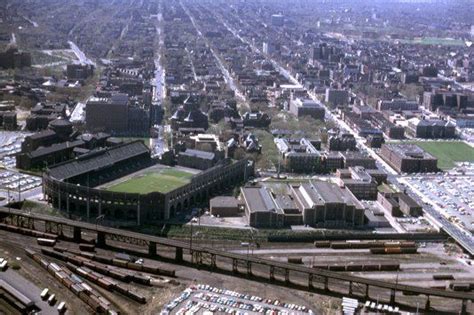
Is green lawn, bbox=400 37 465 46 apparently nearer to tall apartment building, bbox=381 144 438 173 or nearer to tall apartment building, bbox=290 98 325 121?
tall apartment building, bbox=290 98 325 121

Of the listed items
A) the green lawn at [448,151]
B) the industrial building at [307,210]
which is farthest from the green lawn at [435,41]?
the industrial building at [307,210]

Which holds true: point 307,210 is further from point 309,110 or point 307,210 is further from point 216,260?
point 309,110

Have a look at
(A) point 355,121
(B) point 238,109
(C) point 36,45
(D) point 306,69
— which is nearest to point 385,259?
(A) point 355,121

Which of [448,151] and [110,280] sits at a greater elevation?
[448,151]

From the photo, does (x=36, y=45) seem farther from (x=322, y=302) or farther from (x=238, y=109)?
(x=322, y=302)

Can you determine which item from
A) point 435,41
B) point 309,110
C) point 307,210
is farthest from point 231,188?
point 435,41

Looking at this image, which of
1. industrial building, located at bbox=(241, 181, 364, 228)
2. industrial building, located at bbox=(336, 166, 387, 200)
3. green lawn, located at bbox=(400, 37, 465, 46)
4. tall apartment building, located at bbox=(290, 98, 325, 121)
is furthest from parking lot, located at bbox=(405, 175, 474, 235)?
green lawn, located at bbox=(400, 37, 465, 46)

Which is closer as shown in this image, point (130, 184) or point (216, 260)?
point (216, 260)

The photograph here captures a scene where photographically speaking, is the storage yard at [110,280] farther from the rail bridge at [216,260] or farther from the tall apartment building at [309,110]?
the tall apartment building at [309,110]
